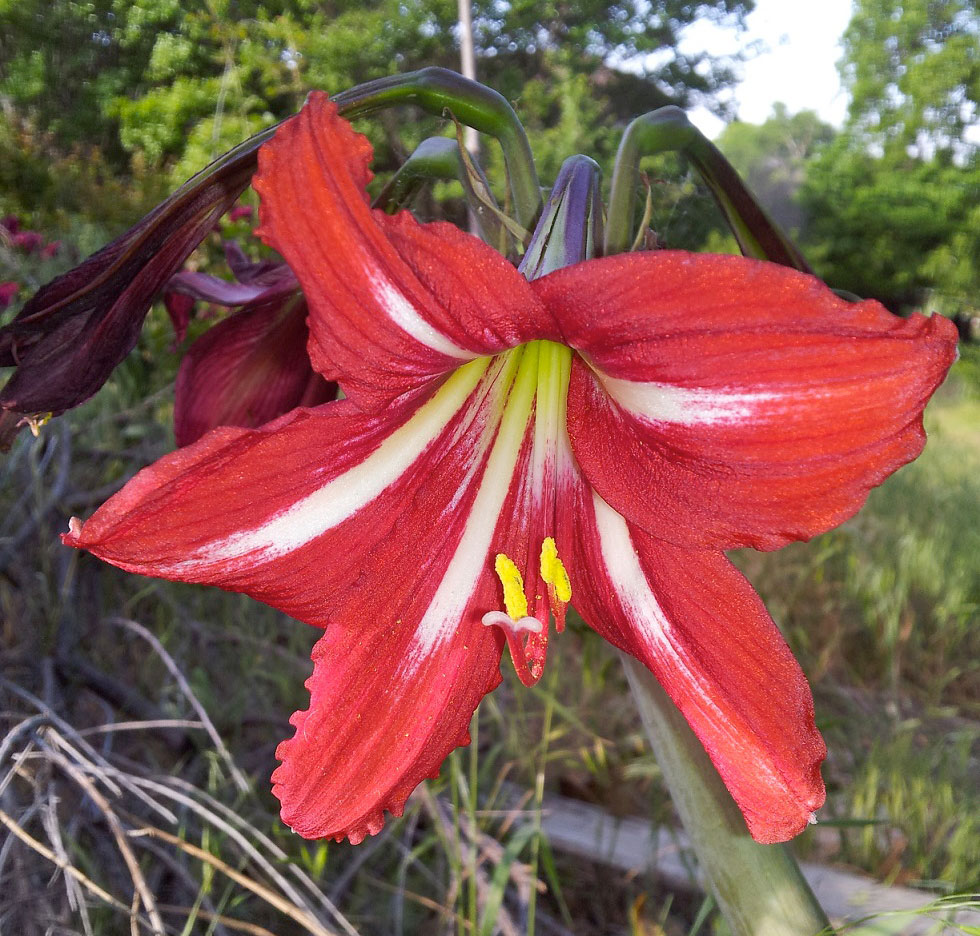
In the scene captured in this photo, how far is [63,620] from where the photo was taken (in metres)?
1.46

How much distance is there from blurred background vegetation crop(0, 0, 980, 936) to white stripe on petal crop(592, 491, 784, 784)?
198 millimetres

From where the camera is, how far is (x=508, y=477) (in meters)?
0.50

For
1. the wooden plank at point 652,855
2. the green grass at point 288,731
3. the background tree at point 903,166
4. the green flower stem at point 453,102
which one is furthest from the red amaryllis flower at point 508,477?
the background tree at point 903,166

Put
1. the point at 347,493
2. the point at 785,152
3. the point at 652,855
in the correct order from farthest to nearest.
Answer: the point at 785,152
the point at 652,855
the point at 347,493

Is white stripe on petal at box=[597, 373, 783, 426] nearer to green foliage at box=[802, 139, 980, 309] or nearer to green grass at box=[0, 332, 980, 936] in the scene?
green grass at box=[0, 332, 980, 936]

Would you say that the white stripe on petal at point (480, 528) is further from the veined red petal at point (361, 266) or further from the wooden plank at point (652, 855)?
the wooden plank at point (652, 855)

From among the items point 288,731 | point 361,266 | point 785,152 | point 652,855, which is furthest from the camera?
point 785,152

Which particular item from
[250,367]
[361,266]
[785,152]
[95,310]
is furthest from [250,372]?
[785,152]

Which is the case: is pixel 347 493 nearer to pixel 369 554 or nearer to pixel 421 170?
pixel 369 554

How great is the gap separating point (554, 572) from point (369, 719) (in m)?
0.13

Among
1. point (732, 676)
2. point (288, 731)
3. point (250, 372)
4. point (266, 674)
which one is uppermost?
point (250, 372)

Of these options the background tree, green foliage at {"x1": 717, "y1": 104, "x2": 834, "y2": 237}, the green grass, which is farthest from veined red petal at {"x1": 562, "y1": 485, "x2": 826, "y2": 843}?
green foliage at {"x1": 717, "y1": 104, "x2": 834, "y2": 237}

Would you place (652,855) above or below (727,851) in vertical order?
below

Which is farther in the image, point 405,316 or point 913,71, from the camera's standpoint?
point 913,71
